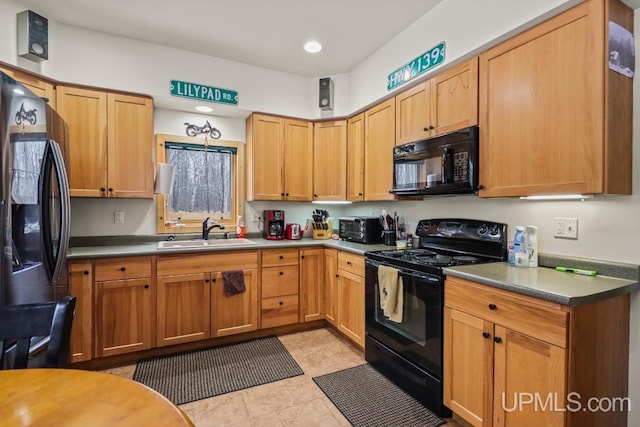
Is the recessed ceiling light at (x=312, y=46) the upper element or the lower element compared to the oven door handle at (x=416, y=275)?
upper

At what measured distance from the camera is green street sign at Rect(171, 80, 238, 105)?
9.52ft

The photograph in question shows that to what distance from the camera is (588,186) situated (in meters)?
1.47

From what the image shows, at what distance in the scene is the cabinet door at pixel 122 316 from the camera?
240 centimetres

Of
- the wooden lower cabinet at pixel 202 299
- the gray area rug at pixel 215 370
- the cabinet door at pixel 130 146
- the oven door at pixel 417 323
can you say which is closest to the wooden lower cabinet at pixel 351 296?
the oven door at pixel 417 323

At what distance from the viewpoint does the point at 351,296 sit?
277 cm

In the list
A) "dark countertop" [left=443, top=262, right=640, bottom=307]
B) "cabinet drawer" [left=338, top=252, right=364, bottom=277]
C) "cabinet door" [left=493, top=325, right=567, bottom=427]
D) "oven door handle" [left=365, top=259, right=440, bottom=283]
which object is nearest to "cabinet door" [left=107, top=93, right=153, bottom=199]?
"cabinet drawer" [left=338, top=252, right=364, bottom=277]

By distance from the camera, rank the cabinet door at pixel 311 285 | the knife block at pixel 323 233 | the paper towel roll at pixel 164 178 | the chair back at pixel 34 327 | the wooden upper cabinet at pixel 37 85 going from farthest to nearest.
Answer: the knife block at pixel 323 233 → the cabinet door at pixel 311 285 → the paper towel roll at pixel 164 178 → the wooden upper cabinet at pixel 37 85 → the chair back at pixel 34 327

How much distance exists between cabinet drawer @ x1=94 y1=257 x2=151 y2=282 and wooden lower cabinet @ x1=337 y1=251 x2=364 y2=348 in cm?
166

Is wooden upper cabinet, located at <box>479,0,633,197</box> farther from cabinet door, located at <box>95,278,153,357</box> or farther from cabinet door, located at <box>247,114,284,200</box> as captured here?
cabinet door, located at <box>95,278,153,357</box>

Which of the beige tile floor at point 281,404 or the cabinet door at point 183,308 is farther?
the cabinet door at point 183,308

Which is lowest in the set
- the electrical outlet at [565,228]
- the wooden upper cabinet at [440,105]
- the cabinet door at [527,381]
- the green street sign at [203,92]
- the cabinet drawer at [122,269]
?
the cabinet door at [527,381]

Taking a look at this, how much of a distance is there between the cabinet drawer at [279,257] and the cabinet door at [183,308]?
550mm

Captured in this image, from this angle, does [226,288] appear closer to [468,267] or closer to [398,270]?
[398,270]

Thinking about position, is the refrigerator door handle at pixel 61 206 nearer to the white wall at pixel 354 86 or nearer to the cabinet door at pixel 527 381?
the white wall at pixel 354 86
